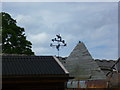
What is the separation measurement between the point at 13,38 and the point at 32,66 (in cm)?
955

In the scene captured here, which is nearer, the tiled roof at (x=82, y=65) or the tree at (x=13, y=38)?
the tiled roof at (x=82, y=65)

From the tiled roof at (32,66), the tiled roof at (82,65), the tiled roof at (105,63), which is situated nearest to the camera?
the tiled roof at (32,66)

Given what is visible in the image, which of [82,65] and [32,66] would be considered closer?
[32,66]

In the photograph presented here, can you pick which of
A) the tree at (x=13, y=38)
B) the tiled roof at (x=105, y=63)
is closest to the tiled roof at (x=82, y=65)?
the tiled roof at (x=105, y=63)

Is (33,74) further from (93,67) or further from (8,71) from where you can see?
(93,67)

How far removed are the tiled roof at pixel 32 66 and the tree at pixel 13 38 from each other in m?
8.41

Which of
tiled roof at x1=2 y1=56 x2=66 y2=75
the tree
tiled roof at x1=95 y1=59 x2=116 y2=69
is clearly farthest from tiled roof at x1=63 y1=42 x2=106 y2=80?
tiled roof at x1=2 y1=56 x2=66 y2=75

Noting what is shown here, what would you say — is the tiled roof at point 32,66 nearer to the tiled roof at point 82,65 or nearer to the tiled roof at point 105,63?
the tiled roof at point 82,65

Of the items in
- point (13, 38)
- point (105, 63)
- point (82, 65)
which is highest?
point (13, 38)

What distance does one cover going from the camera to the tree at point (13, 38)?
1488 centimetres

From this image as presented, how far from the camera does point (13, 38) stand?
1526cm

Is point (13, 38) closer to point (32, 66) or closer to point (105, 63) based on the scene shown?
point (105, 63)

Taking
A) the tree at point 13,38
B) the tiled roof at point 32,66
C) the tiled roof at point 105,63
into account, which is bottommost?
the tiled roof at point 32,66

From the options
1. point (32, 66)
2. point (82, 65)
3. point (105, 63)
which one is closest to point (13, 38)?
point (82, 65)
